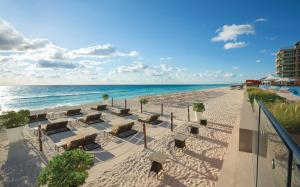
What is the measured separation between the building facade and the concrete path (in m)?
76.3

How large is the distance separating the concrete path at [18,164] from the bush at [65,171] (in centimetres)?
228

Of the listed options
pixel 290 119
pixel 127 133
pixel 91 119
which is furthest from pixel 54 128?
pixel 290 119

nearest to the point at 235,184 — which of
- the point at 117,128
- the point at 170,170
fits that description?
the point at 170,170

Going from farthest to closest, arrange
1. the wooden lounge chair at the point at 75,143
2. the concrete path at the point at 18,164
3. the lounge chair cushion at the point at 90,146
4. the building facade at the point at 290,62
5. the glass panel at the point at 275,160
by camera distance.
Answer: the building facade at the point at 290,62 < the lounge chair cushion at the point at 90,146 < the wooden lounge chair at the point at 75,143 < the concrete path at the point at 18,164 < the glass panel at the point at 275,160

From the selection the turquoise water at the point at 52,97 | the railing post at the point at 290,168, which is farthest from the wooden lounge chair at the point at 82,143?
the turquoise water at the point at 52,97

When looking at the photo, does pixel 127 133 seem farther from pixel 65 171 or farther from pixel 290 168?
pixel 290 168

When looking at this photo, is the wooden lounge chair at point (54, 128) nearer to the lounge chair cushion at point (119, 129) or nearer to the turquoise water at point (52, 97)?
the lounge chair cushion at point (119, 129)

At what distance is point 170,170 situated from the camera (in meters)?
6.27

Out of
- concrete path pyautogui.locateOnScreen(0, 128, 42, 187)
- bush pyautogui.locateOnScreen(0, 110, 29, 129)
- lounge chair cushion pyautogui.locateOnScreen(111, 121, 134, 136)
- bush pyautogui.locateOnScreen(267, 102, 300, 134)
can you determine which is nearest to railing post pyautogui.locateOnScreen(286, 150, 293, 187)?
bush pyautogui.locateOnScreen(267, 102, 300, 134)

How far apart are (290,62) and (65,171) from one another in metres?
80.9

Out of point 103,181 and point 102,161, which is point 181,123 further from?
point 103,181

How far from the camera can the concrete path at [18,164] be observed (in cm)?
585

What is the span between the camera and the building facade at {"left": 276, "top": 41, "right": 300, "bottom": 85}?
61.6 m

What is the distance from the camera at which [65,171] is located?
4160 mm
